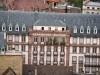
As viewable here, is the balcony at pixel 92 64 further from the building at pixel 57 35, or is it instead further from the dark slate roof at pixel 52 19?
the dark slate roof at pixel 52 19

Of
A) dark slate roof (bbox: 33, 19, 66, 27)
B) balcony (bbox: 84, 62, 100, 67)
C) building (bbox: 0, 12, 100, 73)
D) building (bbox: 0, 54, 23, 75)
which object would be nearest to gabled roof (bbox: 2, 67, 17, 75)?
building (bbox: 0, 54, 23, 75)

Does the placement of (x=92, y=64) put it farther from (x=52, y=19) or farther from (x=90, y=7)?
(x=90, y=7)

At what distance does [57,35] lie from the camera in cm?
13625

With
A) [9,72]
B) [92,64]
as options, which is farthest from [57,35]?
[9,72]

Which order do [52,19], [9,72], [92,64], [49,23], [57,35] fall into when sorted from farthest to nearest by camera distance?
[52,19] < [49,23] < [92,64] < [57,35] < [9,72]

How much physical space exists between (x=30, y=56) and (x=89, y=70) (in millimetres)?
14251

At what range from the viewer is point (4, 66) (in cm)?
11119

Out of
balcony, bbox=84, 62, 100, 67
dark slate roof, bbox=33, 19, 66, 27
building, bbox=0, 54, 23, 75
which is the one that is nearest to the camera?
building, bbox=0, 54, 23, 75

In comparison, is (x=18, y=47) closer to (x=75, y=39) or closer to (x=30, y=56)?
(x=30, y=56)

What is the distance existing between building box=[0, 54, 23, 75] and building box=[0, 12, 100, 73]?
24792 mm

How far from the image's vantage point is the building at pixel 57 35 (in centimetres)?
13600

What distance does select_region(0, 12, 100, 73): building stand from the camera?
13600cm

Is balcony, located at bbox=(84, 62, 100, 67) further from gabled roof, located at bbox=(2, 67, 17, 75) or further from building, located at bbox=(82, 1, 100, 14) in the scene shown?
building, located at bbox=(82, 1, 100, 14)

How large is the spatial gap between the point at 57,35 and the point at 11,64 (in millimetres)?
27523
